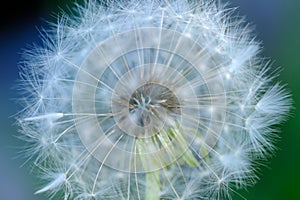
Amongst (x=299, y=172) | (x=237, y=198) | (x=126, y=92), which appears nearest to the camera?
(x=126, y=92)

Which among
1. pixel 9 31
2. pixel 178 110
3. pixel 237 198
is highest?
A: pixel 9 31

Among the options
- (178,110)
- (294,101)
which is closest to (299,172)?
(294,101)

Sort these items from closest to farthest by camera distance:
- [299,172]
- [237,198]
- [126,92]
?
[126,92]
[237,198]
[299,172]

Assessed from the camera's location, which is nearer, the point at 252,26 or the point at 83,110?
the point at 83,110

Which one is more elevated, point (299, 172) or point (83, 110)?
point (83, 110)

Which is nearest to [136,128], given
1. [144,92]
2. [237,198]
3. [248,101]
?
[144,92]

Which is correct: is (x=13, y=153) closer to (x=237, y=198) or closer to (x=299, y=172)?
(x=237, y=198)
